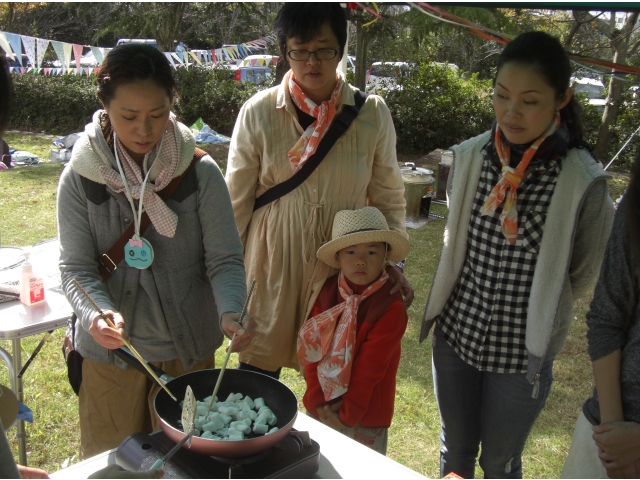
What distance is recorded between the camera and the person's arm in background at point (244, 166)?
6.67ft

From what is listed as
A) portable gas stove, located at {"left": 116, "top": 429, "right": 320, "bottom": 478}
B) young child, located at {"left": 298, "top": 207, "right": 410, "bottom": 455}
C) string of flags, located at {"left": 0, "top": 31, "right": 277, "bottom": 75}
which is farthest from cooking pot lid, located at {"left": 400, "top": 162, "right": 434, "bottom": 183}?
portable gas stove, located at {"left": 116, "top": 429, "right": 320, "bottom": 478}

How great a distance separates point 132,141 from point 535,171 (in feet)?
3.90

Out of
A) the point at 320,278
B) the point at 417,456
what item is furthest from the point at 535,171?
the point at 417,456

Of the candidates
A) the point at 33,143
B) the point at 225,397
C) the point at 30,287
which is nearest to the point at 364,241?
the point at 225,397

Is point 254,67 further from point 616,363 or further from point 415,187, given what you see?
point 616,363

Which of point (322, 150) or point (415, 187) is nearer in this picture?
point (322, 150)

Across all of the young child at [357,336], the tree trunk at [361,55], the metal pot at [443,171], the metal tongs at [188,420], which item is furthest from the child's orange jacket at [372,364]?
the tree trunk at [361,55]

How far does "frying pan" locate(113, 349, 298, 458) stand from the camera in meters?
1.16

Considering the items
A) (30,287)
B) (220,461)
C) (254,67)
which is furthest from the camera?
(254,67)

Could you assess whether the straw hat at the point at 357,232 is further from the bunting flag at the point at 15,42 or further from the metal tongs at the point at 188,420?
the bunting flag at the point at 15,42

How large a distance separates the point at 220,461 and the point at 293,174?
3.59ft

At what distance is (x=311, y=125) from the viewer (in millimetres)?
2010

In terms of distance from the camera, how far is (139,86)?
5.04 ft

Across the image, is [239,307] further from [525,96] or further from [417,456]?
[417,456]
